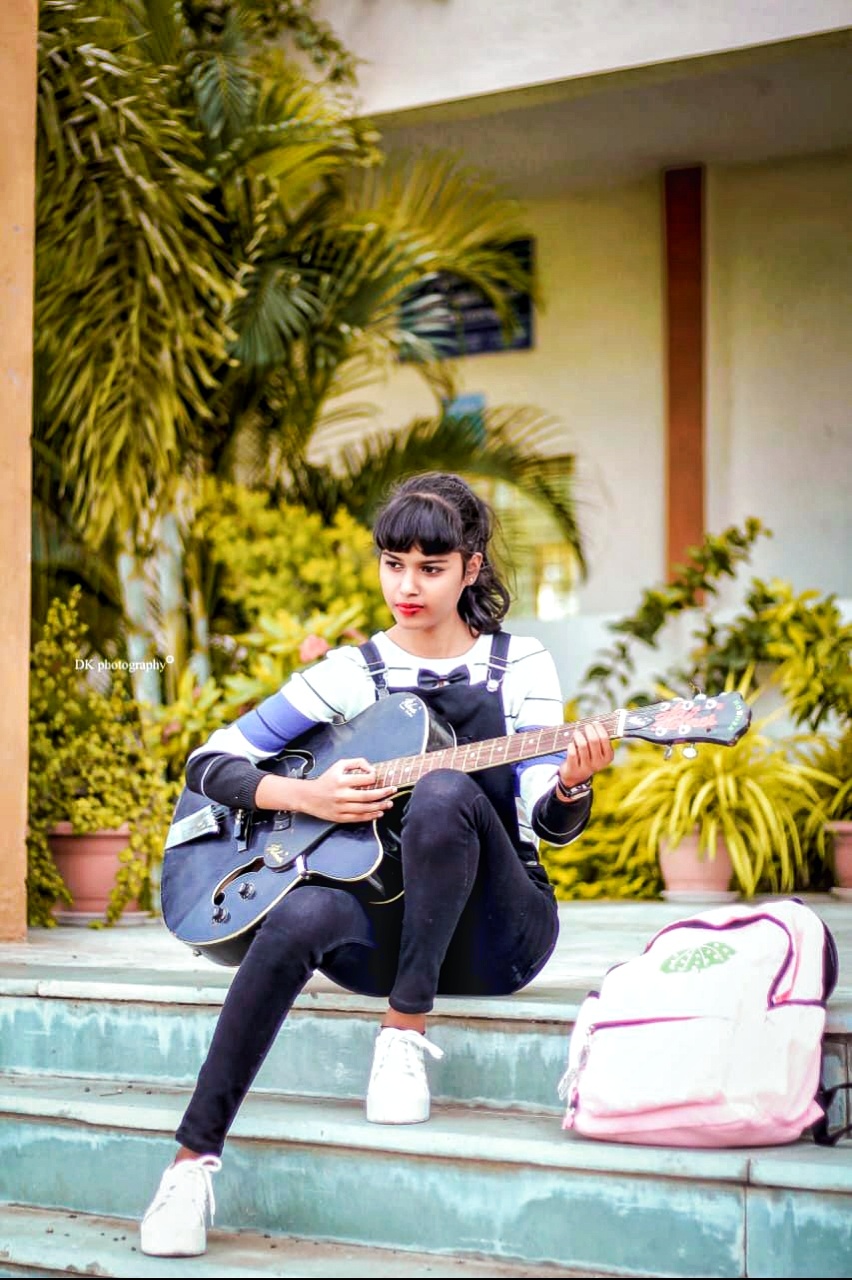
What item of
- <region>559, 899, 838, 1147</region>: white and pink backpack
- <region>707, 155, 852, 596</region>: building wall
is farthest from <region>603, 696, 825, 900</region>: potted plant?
<region>559, 899, 838, 1147</region>: white and pink backpack

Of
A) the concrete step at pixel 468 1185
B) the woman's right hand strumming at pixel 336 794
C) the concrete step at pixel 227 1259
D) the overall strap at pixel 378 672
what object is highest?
the overall strap at pixel 378 672

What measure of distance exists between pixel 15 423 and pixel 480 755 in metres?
2.15

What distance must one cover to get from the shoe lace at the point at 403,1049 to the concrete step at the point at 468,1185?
0.34 ft

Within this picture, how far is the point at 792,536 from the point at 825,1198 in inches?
213

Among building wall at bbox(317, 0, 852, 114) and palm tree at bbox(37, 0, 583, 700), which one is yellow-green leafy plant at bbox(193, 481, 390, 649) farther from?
building wall at bbox(317, 0, 852, 114)

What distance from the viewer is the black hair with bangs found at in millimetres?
2598

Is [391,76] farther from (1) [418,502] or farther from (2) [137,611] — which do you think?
(1) [418,502]

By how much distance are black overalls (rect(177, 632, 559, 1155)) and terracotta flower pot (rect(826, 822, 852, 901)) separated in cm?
267

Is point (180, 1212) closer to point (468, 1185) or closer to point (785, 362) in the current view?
point (468, 1185)

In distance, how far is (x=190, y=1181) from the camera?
215 cm

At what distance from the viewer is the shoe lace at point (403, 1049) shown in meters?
2.36

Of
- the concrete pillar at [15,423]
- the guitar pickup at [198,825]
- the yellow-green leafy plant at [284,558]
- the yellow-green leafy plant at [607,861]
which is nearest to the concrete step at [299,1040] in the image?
the guitar pickup at [198,825]

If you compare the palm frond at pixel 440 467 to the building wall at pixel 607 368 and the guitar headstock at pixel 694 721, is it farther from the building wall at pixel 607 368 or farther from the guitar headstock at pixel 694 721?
the guitar headstock at pixel 694 721

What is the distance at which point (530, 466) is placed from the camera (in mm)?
6434
